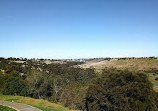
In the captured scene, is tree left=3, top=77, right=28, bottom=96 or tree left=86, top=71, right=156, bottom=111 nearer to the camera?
tree left=86, top=71, right=156, bottom=111

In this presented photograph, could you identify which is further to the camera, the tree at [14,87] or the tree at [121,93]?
the tree at [14,87]

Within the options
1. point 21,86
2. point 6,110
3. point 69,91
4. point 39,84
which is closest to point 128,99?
point 6,110

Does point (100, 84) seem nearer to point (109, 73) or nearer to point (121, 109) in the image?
point (109, 73)

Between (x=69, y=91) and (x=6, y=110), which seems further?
(x=69, y=91)

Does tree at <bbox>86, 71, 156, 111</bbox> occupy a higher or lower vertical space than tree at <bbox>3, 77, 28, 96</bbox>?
higher

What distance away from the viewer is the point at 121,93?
17.8m

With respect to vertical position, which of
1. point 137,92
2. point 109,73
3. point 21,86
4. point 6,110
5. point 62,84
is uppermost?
point 109,73

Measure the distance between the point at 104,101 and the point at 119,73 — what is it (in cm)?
533

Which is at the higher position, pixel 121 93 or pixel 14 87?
pixel 121 93

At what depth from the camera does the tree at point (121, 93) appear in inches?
676

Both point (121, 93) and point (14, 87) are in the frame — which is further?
point (14, 87)

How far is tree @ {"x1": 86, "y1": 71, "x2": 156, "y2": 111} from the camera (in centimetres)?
1717

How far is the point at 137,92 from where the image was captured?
57.5 feet

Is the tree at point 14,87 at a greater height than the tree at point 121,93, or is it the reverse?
the tree at point 121,93
